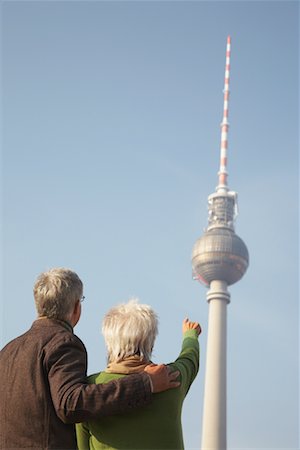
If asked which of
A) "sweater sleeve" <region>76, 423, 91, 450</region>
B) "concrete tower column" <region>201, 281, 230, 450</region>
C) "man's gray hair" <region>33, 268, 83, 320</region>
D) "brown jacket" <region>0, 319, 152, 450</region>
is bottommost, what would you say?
"sweater sleeve" <region>76, 423, 91, 450</region>

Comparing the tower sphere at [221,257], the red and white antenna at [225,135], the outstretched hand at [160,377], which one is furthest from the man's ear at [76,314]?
the red and white antenna at [225,135]

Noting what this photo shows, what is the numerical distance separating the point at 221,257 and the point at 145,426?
78352mm

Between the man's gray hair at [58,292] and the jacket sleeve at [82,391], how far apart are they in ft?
0.72

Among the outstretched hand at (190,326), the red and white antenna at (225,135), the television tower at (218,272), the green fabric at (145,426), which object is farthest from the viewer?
the red and white antenna at (225,135)

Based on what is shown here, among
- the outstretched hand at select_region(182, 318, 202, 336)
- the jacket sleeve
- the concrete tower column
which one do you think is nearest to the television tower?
the concrete tower column

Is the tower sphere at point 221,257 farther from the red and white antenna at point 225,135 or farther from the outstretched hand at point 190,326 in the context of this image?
the outstretched hand at point 190,326

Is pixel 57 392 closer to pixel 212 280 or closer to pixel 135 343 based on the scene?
pixel 135 343

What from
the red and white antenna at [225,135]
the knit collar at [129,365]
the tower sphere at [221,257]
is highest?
the red and white antenna at [225,135]

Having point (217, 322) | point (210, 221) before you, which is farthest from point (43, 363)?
point (210, 221)

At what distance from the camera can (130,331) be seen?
3.61m

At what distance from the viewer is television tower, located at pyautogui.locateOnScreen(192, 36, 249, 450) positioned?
253ft

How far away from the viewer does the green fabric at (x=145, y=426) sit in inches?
138

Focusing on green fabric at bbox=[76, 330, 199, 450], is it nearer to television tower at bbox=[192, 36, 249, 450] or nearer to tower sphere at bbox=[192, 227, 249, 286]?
television tower at bbox=[192, 36, 249, 450]

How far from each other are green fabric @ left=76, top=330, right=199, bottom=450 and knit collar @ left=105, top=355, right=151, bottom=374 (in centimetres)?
3
